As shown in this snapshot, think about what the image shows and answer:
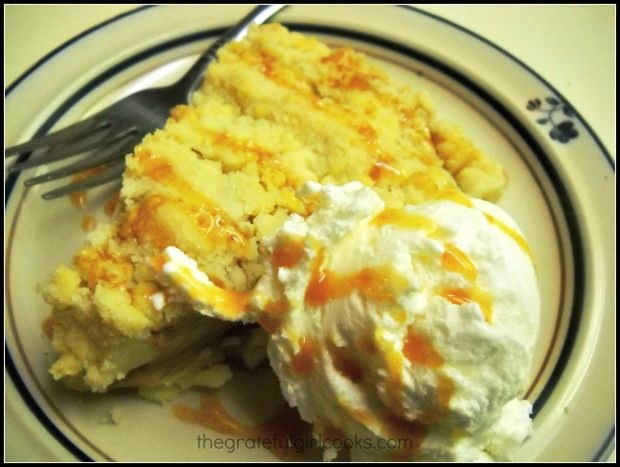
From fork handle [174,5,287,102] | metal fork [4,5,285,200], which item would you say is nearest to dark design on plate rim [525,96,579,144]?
fork handle [174,5,287,102]

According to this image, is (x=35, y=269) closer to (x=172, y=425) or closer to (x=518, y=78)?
(x=172, y=425)

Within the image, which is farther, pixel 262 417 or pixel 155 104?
pixel 155 104

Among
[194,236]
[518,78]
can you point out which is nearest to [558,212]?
[518,78]

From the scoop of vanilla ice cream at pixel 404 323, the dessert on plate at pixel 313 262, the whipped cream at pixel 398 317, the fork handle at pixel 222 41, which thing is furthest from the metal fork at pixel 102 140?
the scoop of vanilla ice cream at pixel 404 323

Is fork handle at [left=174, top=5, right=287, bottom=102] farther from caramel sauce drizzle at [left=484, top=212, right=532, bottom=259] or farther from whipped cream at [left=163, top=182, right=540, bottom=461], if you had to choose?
caramel sauce drizzle at [left=484, top=212, right=532, bottom=259]

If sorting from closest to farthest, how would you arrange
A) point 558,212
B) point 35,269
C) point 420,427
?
point 420,427 → point 35,269 → point 558,212

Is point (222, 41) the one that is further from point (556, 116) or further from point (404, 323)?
point (404, 323)

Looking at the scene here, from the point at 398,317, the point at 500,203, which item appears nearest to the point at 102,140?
the point at 398,317

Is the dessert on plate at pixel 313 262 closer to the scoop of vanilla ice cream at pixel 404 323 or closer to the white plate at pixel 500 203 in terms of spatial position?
the scoop of vanilla ice cream at pixel 404 323
